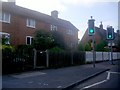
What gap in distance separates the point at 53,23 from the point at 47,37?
1029cm

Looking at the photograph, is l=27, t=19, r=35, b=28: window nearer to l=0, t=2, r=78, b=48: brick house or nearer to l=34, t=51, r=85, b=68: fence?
l=0, t=2, r=78, b=48: brick house

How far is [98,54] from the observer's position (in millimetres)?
35250

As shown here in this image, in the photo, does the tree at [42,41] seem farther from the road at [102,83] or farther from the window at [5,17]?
the road at [102,83]

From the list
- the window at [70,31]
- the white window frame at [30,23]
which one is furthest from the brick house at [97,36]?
the white window frame at [30,23]

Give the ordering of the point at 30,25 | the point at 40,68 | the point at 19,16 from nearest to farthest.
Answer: the point at 40,68 < the point at 19,16 < the point at 30,25

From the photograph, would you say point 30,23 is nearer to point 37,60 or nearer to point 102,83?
point 37,60

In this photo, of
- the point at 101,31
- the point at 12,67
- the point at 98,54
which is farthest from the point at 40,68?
the point at 101,31

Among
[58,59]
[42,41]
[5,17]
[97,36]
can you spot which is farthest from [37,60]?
[97,36]

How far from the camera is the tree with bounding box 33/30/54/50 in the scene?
2779cm

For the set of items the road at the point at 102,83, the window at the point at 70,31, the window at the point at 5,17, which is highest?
the window at the point at 5,17

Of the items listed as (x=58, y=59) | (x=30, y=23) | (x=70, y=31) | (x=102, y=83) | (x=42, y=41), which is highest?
(x=30, y=23)

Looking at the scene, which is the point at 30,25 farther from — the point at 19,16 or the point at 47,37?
the point at 47,37

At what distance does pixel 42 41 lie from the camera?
27.8 m

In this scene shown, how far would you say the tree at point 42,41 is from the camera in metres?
27.8
